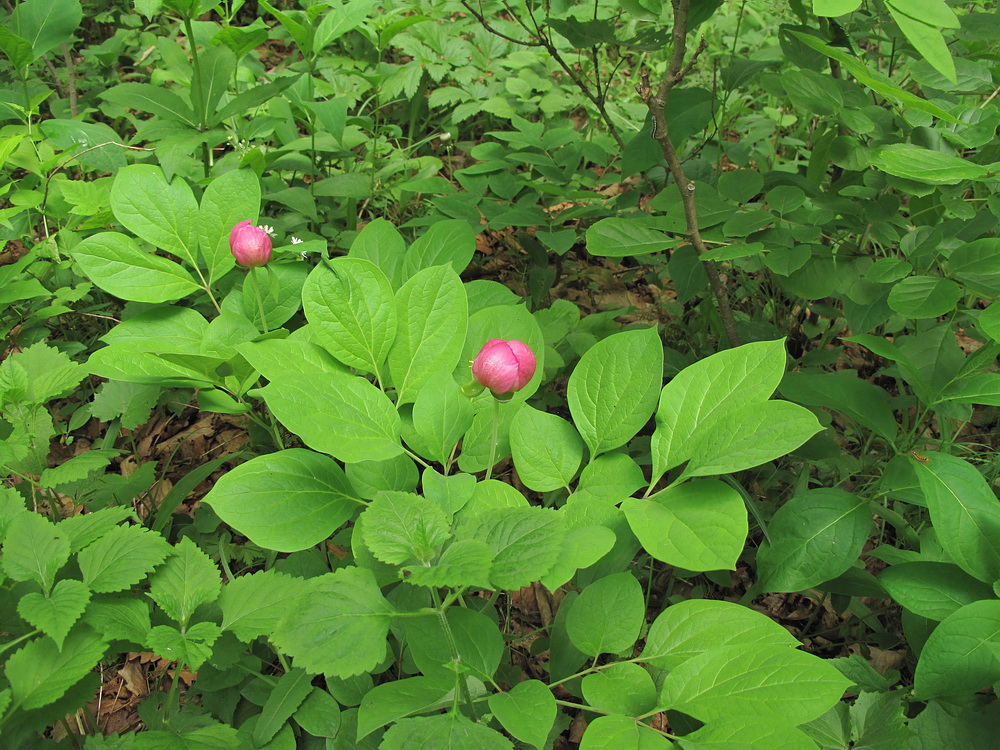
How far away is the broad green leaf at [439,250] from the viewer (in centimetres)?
136

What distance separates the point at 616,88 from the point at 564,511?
10.5 ft

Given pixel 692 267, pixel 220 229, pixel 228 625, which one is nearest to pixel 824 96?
pixel 692 267

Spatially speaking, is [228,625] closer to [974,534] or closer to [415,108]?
[974,534]

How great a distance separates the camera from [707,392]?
956 millimetres

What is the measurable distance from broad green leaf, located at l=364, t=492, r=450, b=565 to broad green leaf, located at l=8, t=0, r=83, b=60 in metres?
1.97

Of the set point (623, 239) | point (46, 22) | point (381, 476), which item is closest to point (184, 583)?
point (381, 476)

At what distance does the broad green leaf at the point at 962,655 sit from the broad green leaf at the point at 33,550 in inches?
50.0

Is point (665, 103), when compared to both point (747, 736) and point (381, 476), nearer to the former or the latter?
point (381, 476)

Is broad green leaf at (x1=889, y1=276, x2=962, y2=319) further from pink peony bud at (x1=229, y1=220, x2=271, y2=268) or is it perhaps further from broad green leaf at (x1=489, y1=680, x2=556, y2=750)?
pink peony bud at (x1=229, y1=220, x2=271, y2=268)

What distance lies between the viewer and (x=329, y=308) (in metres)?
1.01

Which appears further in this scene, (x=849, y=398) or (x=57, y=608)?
(x=849, y=398)

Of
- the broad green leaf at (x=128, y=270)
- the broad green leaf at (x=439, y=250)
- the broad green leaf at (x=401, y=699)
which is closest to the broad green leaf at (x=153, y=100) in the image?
the broad green leaf at (x=128, y=270)

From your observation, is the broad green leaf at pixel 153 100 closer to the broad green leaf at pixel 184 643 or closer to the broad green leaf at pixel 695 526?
the broad green leaf at pixel 184 643

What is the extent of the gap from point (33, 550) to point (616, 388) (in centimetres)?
88
